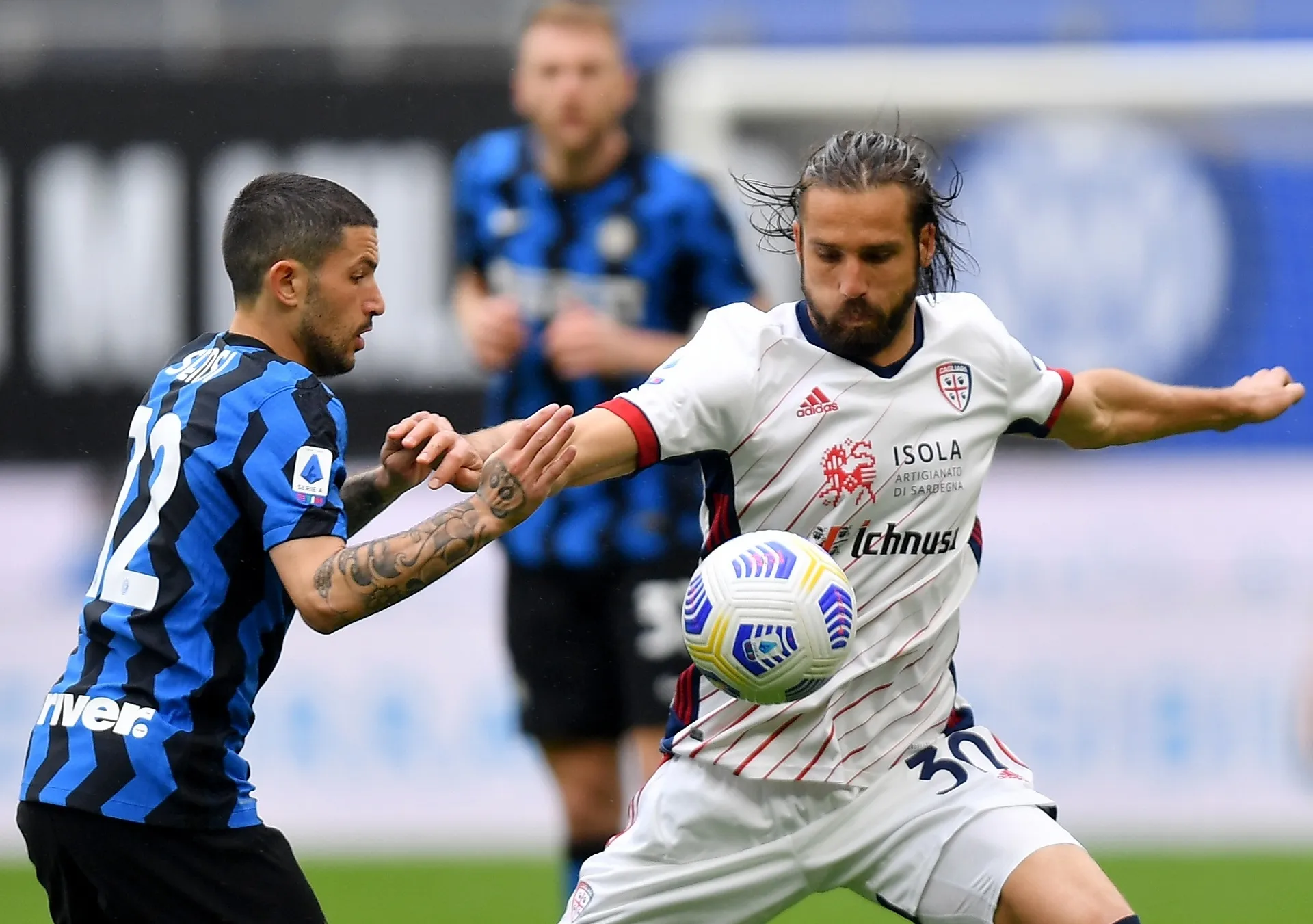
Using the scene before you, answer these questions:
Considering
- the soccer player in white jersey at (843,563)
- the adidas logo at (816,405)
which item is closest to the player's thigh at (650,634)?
the soccer player in white jersey at (843,563)

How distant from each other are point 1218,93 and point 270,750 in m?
5.32

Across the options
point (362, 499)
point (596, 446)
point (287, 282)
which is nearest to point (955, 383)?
point (596, 446)

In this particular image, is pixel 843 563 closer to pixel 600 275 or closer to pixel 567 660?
pixel 567 660

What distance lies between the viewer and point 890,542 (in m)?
3.73

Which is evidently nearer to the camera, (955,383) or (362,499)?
(362,499)

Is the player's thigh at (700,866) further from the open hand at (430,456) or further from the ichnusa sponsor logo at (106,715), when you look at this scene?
the ichnusa sponsor logo at (106,715)

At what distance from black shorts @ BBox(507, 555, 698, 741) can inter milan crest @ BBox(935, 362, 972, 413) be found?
1.75 metres

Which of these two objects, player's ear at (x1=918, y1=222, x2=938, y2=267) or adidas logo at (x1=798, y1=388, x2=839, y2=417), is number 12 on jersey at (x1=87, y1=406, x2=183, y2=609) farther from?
player's ear at (x1=918, y1=222, x2=938, y2=267)

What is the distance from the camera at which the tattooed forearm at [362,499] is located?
3.67 m

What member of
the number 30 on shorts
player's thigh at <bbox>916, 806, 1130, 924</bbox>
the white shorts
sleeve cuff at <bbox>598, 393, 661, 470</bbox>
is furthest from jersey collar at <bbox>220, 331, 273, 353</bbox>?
player's thigh at <bbox>916, 806, 1130, 924</bbox>

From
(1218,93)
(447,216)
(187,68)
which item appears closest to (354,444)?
(447,216)

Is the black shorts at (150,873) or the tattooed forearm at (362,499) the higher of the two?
the tattooed forearm at (362,499)

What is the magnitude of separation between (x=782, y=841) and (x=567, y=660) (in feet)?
6.42

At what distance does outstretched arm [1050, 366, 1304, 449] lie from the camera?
4.07m
